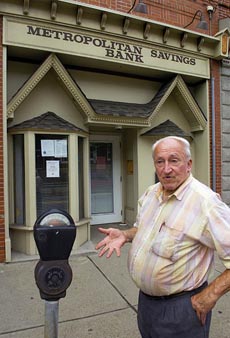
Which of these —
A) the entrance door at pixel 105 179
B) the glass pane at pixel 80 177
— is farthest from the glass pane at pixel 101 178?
the glass pane at pixel 80 177

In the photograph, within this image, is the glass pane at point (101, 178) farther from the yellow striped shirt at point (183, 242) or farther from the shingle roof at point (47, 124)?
the yellow striped shirt at point (183, 242)

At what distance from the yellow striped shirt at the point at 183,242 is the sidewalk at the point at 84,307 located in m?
1.39

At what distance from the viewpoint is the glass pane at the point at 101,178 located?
6.50 metres

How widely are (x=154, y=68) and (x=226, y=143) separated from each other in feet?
7.42

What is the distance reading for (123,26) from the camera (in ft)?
17.4

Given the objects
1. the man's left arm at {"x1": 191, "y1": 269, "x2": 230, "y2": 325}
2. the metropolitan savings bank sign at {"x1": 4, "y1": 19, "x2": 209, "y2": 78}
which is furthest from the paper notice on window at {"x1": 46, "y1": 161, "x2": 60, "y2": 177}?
the man's left arm at {"x1": 191, "y1": 269, "x2": 230, "y2": 325}

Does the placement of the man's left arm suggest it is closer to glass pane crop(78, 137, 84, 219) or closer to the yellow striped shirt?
the yellow striped shirt

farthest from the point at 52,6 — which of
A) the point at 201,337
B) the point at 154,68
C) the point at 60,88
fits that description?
the point at 201,337

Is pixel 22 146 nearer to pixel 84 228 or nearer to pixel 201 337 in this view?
pixel 84 228

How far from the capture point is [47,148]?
492 centimetres

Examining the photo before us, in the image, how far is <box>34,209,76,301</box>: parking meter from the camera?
1442 mm

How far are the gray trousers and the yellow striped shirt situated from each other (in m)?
0.07

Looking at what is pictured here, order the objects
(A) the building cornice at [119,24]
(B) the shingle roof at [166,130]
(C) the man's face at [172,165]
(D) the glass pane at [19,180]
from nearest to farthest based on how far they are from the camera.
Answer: (C) the man's face at [172,165] → (A) the building cornice at [119,24] → (D) the glass pane at [19,180] → (B) the shingle roof at [166,130]

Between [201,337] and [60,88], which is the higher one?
[60,88]
